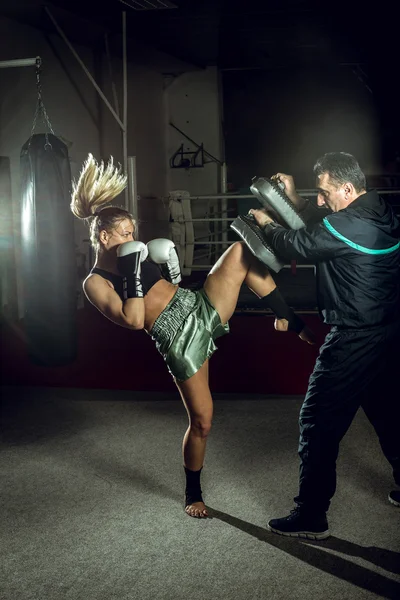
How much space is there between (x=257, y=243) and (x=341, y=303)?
369 millimetres

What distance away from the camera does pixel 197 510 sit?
246 cm

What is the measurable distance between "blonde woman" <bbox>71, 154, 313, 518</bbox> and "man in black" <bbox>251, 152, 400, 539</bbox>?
260 millimetres

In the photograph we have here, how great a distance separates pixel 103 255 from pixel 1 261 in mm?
3395

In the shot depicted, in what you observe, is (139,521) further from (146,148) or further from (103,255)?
(146,148)

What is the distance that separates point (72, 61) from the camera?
683 centimetres

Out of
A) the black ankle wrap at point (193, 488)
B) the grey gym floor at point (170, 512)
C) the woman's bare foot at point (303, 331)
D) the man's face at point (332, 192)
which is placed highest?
the man's face at point (332, 192)

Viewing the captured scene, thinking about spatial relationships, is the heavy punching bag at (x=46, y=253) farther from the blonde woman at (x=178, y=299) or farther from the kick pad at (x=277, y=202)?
the kick pad at (x=277, y=202)

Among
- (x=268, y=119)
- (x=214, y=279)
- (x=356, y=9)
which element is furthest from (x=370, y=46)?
(x=214, y=279)

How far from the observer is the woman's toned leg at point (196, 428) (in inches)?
94.7

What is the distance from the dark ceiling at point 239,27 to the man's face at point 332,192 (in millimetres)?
3193

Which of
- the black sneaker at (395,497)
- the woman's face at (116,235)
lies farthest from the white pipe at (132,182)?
the black sneaker at (395,497)

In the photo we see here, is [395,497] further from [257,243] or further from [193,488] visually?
[257,243]

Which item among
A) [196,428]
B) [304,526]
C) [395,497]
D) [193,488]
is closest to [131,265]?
[196,428]

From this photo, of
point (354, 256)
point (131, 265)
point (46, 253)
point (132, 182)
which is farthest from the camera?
point (132, 182)
